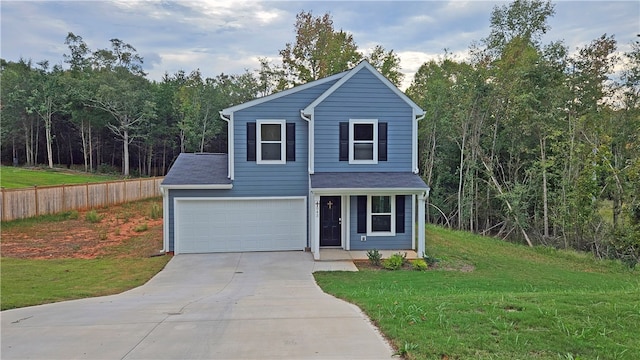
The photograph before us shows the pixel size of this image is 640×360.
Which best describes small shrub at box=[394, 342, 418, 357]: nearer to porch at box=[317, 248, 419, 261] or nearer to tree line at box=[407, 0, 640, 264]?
porch at box=[317, 248, 419, 261]

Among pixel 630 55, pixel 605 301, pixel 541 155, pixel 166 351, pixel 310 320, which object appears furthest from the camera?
pixel 541 155

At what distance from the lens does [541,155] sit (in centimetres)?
2186

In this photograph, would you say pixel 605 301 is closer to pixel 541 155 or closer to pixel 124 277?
pixel 124 277

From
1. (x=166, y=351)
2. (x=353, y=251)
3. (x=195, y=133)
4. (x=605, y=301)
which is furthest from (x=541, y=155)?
(x=195, y=133)

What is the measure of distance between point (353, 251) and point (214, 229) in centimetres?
479

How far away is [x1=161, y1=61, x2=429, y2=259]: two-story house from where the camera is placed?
14.1 metres

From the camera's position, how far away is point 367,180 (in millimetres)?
13820

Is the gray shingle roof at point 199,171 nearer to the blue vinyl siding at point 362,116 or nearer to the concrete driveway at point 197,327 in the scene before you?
the blue vinyl siding at point 362,116

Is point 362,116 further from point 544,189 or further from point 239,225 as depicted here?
point 544,189

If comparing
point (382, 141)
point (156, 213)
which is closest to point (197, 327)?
point (382, 141)

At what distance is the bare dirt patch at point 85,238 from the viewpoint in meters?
14.3

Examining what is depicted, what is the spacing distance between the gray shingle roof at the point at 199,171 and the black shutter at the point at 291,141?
7.50 feet

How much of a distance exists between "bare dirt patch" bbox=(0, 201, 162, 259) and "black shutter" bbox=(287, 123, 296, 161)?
567 centimetres

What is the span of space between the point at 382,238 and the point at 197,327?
9.39 metres
